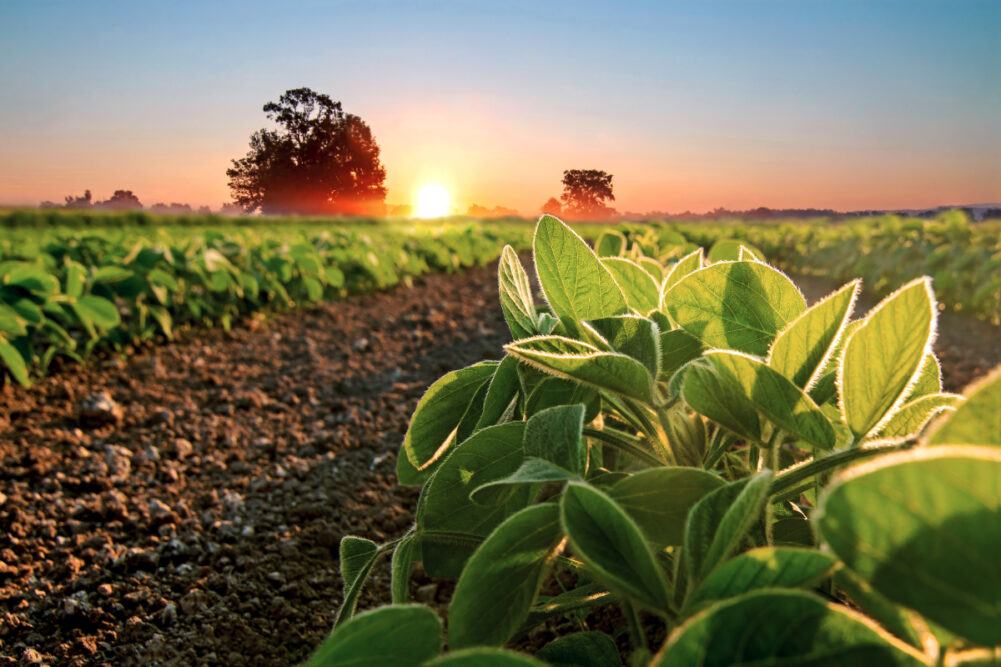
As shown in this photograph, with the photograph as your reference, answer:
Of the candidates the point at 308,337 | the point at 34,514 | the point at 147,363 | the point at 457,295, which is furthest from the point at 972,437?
the point at 457,295

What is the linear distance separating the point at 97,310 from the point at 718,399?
3.71 meters

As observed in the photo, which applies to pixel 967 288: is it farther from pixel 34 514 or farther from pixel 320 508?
pixel 34 514

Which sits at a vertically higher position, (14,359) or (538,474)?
(538,474)

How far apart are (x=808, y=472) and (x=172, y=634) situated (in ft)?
5.60

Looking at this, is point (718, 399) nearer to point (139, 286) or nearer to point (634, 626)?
point (634, 626)

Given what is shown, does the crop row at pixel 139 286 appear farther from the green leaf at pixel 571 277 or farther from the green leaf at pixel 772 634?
the green leaf at pixel 772 634

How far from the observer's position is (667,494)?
0.60 m

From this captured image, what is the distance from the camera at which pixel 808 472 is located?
0.59 m

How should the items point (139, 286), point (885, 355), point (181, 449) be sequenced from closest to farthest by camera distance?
point (885, 355) < point (181, 449) < point (139, 286)

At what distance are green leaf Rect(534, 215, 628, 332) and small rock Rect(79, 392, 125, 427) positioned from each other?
310 cm

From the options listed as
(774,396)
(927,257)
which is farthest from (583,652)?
(927,257)

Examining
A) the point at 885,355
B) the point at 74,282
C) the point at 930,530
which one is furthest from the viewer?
the point at 74,282

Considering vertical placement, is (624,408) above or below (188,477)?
above

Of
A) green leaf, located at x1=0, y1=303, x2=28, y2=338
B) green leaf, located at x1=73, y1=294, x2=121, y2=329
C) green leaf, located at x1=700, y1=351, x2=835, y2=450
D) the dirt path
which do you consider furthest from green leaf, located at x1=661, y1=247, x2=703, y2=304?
green leaf, located at x1=73, y1=294, x2=121, y2=329
